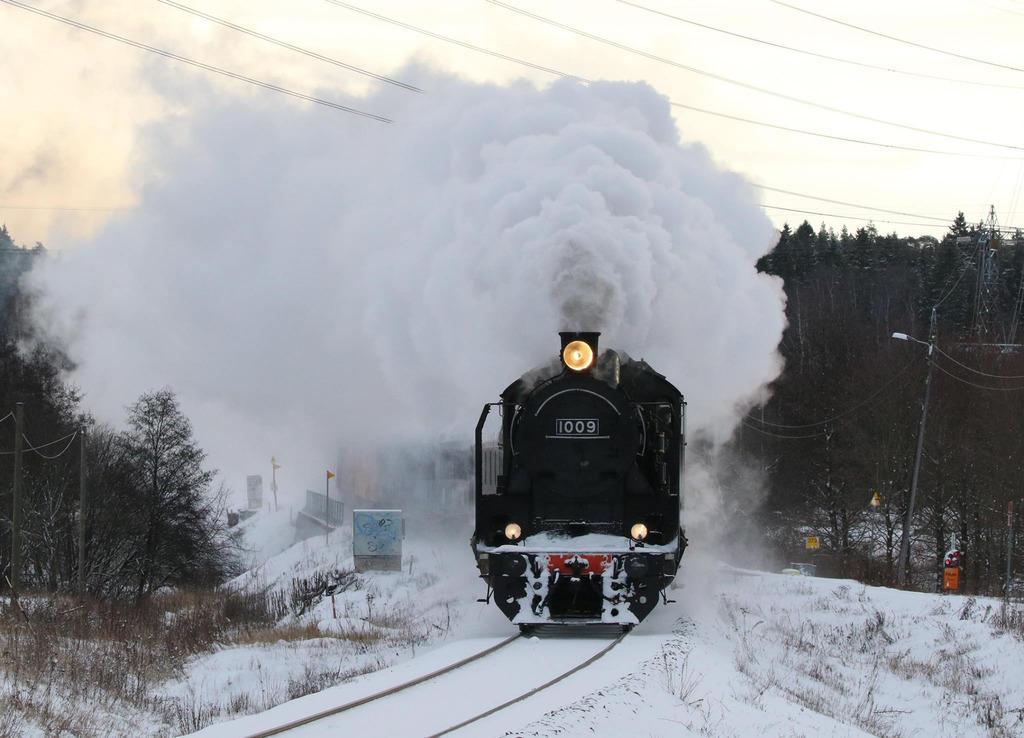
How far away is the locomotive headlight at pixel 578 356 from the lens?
14430 millimetres

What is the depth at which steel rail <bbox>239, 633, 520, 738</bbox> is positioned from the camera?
8.94m

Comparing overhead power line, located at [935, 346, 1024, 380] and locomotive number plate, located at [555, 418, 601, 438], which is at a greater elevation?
overhead power line, located at [935, 346, 1024, 380]

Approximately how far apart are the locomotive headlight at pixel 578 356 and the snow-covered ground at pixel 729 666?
313 cm

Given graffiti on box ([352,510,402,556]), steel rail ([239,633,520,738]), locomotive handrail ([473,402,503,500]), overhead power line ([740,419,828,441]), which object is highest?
overhead power line ([740,419,828,441])

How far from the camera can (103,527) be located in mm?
37156

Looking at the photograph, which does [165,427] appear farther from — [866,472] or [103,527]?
[866,472]

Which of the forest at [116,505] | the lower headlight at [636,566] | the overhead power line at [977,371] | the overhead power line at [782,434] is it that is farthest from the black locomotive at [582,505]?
the overhead power line at [782,434]

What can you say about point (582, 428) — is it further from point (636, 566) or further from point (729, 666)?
point (729, 666)

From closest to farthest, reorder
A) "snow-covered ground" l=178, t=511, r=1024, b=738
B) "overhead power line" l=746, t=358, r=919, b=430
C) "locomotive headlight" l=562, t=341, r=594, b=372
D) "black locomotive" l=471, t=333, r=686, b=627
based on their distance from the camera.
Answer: "snow-covered ground" l=178, t=511, r=1024, b=738, "black locomotive" l=471, t=333, r=686, b=627, "locomotive headlight" l=562, t=341, r=594, b=372, "overhead power line" l=746, t=358, r=919, b=430

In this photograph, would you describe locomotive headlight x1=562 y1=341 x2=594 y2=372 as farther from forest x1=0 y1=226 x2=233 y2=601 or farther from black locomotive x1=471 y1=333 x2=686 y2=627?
forest x1=0 y1=226 x2=233 y2=601

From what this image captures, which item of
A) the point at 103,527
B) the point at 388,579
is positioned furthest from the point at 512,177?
the point at 103,527

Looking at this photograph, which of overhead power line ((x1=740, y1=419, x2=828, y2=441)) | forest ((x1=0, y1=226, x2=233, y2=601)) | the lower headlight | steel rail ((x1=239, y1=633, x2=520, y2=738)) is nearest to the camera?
steel rail ((x1=239, y1=633, x2=520, y2=738))

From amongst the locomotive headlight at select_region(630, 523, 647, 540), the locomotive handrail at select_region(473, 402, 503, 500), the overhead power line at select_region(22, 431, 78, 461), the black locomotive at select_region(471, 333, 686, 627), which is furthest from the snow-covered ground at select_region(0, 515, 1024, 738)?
the overhead power line at select_region(22, 431, 78, 461)

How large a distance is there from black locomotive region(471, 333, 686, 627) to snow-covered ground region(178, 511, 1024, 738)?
23.1 inches
